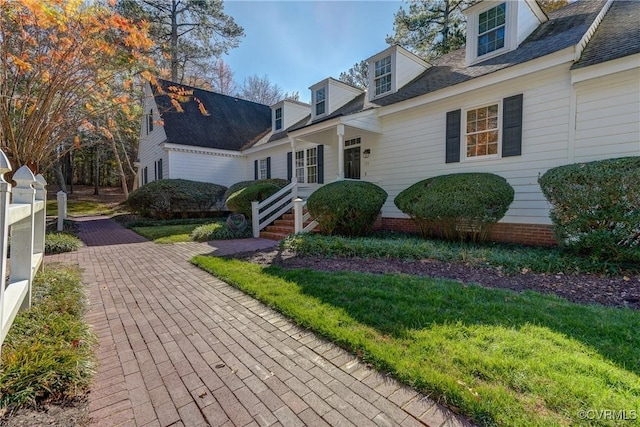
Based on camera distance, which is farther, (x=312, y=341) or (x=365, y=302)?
(x=365, y=302)

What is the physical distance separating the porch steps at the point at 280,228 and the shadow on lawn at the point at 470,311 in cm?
459

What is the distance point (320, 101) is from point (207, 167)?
7.22 metres

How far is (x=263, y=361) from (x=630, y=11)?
1123 cm

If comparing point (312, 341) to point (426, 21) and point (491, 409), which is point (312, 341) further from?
point (426, 21)

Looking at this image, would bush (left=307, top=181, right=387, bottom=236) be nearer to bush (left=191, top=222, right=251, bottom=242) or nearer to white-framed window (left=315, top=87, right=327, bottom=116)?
bush (left=191, top=222, right=251, bottom=242)

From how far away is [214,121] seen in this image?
686 inches

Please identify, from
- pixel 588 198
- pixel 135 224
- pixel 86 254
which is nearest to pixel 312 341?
pixel 588 198

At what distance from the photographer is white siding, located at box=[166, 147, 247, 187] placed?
14779 millimetres

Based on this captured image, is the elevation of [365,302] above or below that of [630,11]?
below

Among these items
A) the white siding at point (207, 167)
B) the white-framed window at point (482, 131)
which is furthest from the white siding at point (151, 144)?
the white-framed window at point (482, 131)

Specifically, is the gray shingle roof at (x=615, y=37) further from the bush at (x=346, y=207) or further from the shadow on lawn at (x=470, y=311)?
the shadow on lawn at (x=470, y=311)

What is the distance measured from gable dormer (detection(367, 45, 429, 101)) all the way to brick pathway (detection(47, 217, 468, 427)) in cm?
930

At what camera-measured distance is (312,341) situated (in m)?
2.77

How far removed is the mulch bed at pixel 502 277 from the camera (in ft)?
12.5
